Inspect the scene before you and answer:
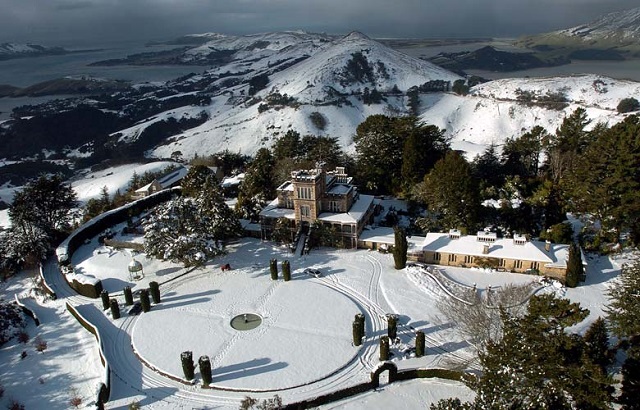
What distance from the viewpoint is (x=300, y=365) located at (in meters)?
28.2

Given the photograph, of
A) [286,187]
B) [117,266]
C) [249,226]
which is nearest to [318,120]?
[286,187]

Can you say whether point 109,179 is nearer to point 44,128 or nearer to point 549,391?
point 44,128

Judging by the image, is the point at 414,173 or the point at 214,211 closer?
the point at 214,211

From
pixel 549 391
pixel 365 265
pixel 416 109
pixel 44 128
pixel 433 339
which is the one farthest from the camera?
pixel 44 128

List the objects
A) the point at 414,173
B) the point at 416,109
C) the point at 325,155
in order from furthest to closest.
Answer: the point at 416,109 → the point at 325,155 → the point at 414,173

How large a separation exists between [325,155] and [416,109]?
90323mm

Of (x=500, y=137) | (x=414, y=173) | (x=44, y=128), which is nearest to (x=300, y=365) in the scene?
(x=414, y=173)

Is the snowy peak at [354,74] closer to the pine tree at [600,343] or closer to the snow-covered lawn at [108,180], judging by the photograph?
the snow-covered lawn at [108,180]

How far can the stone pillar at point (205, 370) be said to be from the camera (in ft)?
86.7

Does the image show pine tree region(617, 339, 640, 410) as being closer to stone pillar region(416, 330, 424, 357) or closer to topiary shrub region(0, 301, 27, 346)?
stone pillar region(416, 330, 424, 357)

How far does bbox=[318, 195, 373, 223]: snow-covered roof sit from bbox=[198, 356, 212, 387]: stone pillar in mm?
19831

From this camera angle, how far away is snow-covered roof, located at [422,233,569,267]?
37.2 metres

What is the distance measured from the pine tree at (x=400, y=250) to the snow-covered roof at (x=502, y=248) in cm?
249

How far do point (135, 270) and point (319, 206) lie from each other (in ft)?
58.0
